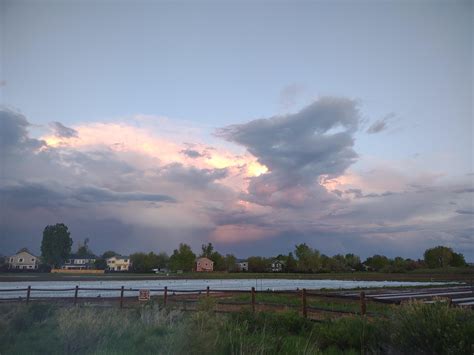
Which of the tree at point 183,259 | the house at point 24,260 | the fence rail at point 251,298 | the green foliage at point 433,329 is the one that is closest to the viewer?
the green foliage at point 433,329

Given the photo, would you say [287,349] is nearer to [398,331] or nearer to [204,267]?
[398,331]

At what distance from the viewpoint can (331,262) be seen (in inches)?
6063

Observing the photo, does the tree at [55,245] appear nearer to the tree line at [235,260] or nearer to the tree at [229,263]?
the tree line at [235,260]

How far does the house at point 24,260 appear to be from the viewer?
5364 inches

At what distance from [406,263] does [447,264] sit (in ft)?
72.2

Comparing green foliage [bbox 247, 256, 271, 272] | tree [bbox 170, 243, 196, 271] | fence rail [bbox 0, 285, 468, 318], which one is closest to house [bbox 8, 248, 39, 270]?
tree [bbox 170, 243, 196, 271]

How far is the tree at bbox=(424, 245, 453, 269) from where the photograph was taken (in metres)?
154

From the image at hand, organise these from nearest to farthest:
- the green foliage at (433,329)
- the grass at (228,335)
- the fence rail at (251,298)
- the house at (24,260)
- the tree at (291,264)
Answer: the green foliage at (433,329), the grass at (228,335), the fence rail at (251,298), the house at (24,260), the tree at (291,264)

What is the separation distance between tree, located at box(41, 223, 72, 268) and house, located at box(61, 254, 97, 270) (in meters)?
9.21

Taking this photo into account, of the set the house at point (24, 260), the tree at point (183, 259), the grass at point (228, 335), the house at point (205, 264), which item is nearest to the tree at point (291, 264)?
the house at point (205, 264)

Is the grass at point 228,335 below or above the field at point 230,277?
below

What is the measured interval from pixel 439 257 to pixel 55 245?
135 metres

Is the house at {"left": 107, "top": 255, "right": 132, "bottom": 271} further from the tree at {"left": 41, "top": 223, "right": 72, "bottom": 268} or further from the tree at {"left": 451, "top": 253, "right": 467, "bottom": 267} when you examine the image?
the tree at {"left": 451, "top": 253, "right": 467, "bottom": 267}

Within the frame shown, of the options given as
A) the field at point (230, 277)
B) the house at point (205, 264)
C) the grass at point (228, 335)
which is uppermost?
the house at point (205, 264)
